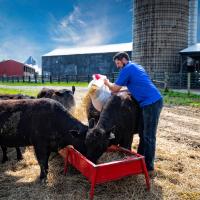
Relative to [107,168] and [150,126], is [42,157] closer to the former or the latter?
[107,168]

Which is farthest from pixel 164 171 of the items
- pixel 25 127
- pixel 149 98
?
pixel 25 127

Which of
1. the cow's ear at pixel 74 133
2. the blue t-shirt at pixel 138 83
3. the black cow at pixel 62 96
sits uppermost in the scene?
the blue t-shirt at pixel 138 83

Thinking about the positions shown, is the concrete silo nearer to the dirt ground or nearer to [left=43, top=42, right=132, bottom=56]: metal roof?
[left=43, top=42, right=132, bottom=56]: metal roof

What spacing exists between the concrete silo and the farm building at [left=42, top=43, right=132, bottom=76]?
1562cm

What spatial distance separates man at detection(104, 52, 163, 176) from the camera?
6.09 m

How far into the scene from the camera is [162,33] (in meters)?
28.9

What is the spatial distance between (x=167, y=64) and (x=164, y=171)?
2381 centimetres

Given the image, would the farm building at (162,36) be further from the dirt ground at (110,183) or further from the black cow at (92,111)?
the dirt ground at (110,183)

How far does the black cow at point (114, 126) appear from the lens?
559 cm

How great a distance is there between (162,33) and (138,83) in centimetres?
2387

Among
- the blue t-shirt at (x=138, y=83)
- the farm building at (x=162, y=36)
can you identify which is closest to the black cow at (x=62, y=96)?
the blue t-shirt at (x=138, y=83)

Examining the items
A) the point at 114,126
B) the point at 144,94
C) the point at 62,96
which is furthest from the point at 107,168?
the point at 62,96

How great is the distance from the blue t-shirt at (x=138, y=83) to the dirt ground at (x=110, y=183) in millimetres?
1386

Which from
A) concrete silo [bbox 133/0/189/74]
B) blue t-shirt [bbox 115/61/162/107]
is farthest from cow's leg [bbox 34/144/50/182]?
concrete silo [bbox 133/0/189/74]
